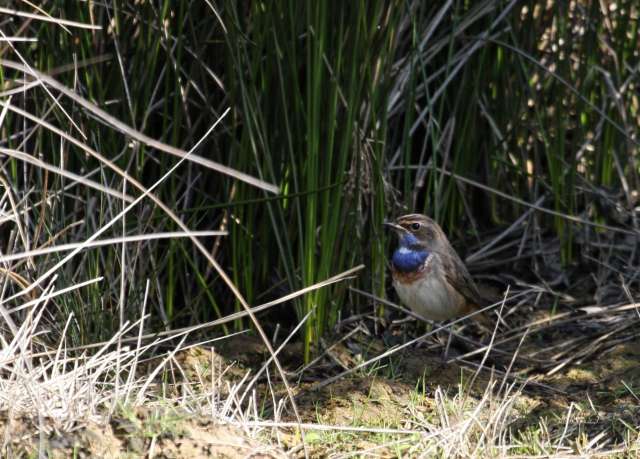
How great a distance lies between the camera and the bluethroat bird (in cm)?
543

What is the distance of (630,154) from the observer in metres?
6.00

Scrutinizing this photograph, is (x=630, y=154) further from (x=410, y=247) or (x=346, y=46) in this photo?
(x=346, y=46)

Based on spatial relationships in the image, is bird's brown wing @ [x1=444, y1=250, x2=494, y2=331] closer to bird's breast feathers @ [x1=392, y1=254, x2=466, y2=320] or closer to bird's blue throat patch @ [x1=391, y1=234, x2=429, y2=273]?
bird's breast feathers @ [x1=392, y1=254, x2=466, y2=320]

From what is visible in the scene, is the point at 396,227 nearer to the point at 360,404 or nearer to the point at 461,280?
the point at 461,280

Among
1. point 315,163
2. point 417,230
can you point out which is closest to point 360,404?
point 315,163

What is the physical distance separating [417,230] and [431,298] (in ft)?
1.26

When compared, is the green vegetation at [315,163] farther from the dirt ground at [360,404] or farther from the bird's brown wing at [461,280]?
the bird's brown wing at [461,280]

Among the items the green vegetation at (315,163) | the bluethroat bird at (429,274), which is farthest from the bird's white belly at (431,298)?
the green vegetation at (315,163)

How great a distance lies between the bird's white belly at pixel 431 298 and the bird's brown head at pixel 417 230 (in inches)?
7.7

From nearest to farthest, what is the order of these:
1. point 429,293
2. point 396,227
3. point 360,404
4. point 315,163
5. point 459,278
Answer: point 360,404 → point 315,163 → point 396,227 → point 429,293 → point 459,278

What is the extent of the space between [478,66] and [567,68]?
0.56 metres

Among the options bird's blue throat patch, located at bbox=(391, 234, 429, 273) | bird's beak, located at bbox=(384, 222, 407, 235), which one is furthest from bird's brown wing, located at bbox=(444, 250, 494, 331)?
bird's beak, located at bbox=(384, 222, 407, 235)

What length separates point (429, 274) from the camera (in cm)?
561

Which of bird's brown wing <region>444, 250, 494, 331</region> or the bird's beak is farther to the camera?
bird's brown wing <region>444, 250, 494, 331</region>
